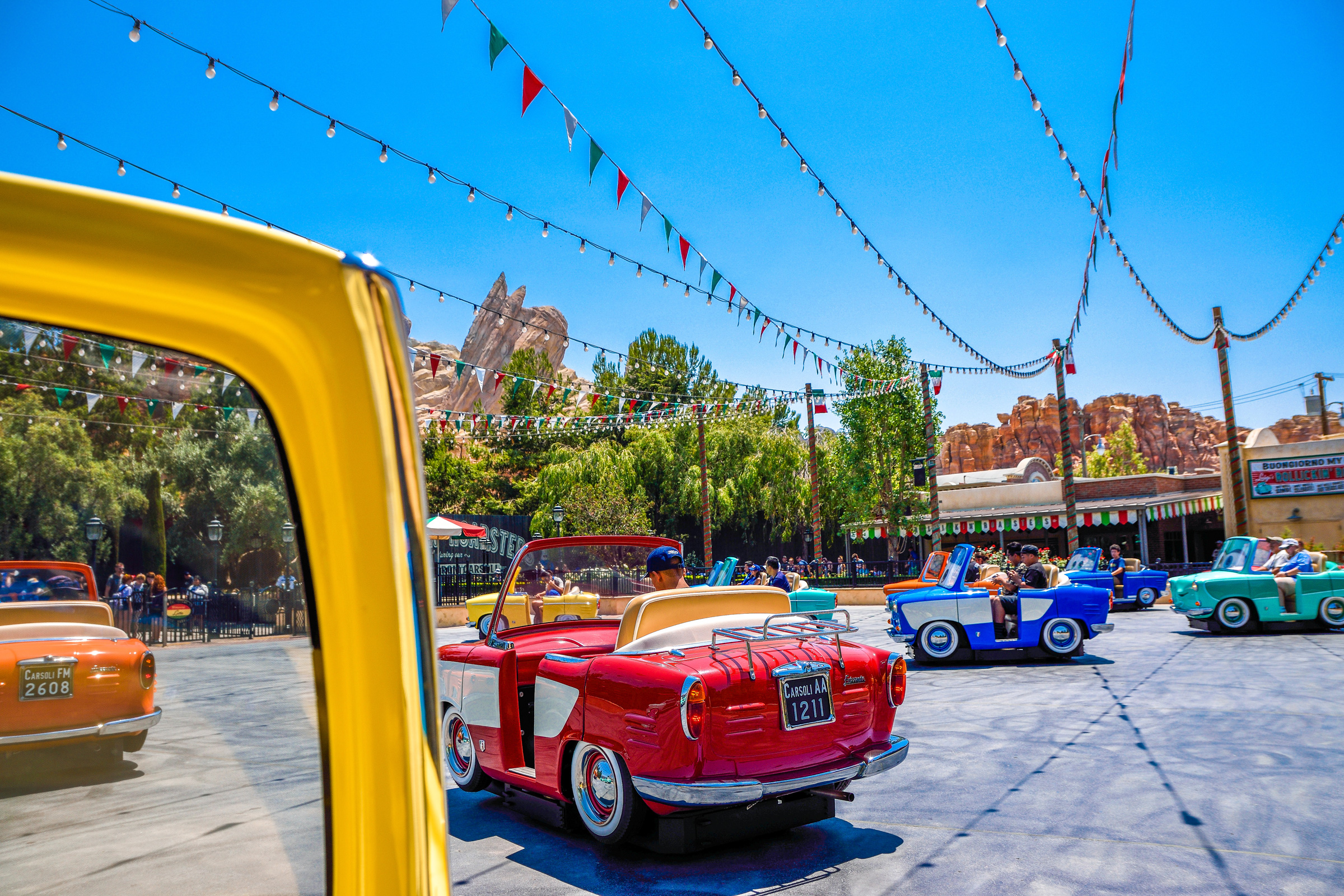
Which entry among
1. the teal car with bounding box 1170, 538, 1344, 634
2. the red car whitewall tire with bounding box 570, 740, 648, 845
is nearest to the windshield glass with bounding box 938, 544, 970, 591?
the teal car with bounding box 1170, 538, 1344, 634

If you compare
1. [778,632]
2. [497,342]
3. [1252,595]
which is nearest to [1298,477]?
[1252,595]

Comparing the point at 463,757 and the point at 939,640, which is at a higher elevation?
the point at 463,757

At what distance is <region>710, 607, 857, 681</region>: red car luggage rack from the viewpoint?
15.5ft

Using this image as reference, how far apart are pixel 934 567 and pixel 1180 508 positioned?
2576 cm

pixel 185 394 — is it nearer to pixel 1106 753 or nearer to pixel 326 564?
pixel 326 564

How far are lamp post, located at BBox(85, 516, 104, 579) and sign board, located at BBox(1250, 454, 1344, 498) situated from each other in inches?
1358

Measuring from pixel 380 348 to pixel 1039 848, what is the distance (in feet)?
15.7

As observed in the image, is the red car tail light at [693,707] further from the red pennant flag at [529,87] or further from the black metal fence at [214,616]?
the red pennant flag at [529,87]

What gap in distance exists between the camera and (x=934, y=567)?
40.4ft

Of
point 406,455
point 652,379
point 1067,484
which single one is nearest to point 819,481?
point 652,379

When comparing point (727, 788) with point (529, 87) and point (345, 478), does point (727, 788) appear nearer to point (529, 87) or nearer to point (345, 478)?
point (345, 478)

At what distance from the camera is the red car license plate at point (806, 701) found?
15.0ft

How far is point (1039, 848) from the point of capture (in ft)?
15.1

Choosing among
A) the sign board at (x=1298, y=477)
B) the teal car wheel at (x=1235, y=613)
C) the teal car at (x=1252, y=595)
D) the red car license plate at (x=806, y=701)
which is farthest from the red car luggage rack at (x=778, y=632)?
Result: the sign board at (x=1298, y=477)
